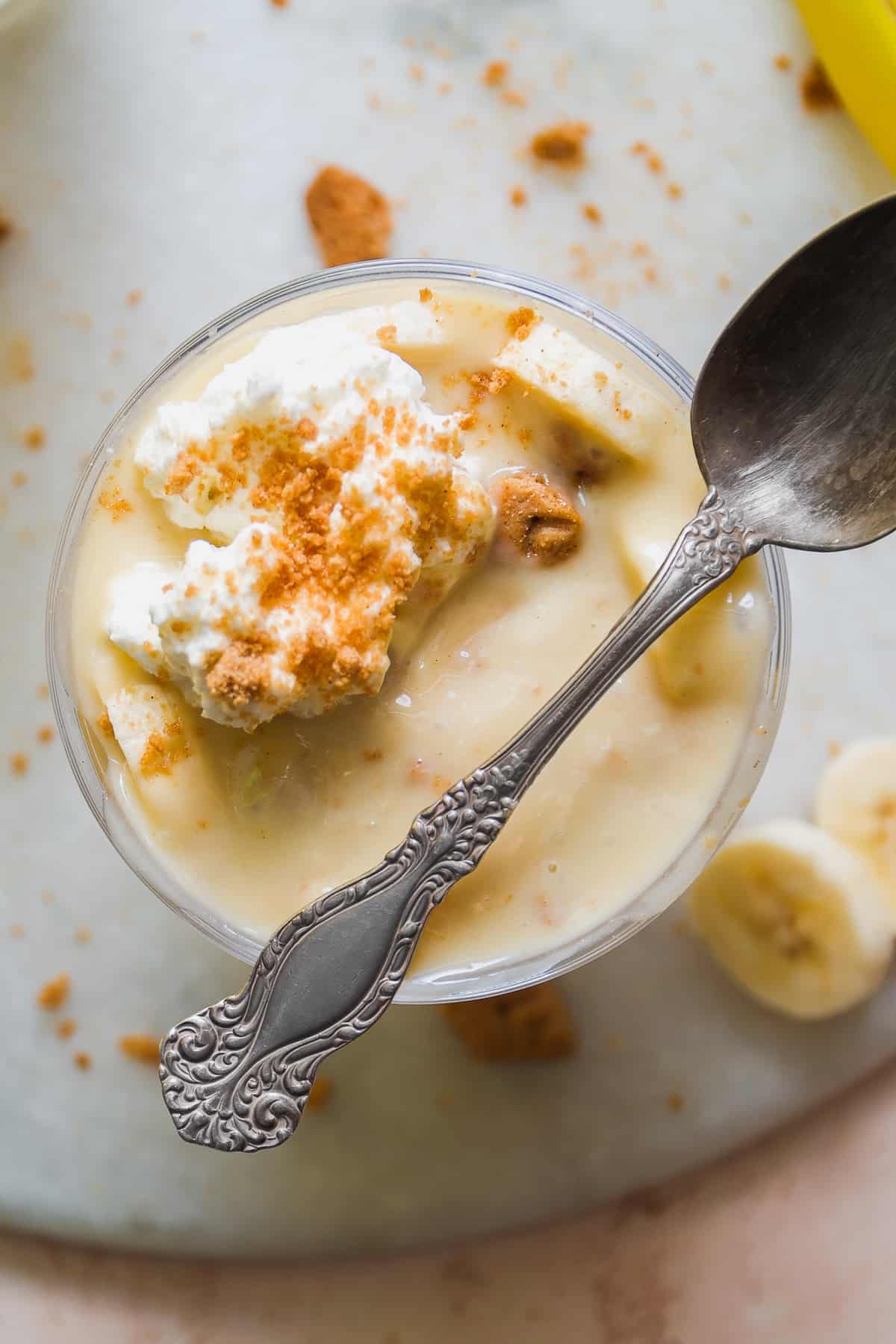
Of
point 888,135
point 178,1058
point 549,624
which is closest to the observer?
point 178,1058

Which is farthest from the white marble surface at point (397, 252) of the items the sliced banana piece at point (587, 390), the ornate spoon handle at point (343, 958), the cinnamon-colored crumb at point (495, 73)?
the ornate spoon handle at point (343, 958)

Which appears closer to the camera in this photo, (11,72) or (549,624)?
(549,624)

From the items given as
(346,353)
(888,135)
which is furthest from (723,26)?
(346,353)

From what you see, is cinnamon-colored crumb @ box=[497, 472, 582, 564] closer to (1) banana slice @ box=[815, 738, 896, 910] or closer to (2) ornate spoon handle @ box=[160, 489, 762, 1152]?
(2) ornate spoon handle @ box=[160, 489, 762, 1152]

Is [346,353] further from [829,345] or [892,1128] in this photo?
[892,1128]

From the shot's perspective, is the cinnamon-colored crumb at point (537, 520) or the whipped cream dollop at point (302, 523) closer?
the whipped cream dollop at point (302, 523)

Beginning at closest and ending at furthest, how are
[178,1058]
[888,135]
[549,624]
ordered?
[178,1058], [549,624], [888,135]

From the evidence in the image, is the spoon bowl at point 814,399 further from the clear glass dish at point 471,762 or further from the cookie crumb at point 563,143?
the cookie crumb at point 563,143
